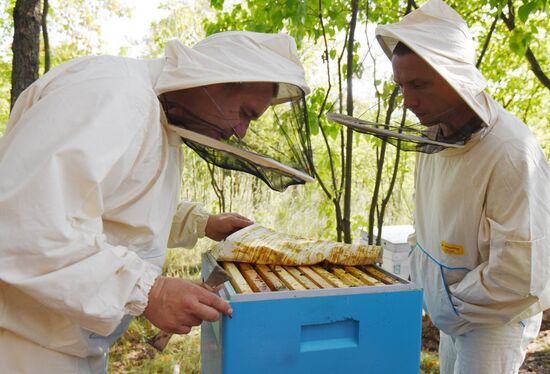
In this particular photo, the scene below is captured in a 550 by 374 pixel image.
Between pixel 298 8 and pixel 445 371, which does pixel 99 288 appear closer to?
pixel 445 371

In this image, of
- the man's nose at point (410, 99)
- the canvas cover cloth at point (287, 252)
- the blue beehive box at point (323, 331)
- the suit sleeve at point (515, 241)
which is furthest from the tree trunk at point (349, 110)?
the blue beehive box at point (323, 331)

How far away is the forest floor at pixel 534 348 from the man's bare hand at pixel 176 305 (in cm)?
333

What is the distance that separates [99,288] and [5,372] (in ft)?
1.62

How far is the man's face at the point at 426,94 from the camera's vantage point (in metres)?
1.89

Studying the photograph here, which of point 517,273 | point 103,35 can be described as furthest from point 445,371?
point 103,35

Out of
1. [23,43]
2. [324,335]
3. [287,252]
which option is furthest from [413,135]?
[23,43]

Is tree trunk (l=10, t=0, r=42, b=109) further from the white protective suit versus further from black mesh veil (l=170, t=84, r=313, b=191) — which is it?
black mesh veil (l=170, t=84, r=313, b=191)

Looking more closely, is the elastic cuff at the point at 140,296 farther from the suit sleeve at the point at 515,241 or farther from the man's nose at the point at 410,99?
the man's nose at the point at 410,99

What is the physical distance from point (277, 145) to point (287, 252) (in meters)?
0.42

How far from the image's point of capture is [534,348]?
153 inches

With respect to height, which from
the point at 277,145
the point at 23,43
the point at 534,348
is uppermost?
the point at 23,43

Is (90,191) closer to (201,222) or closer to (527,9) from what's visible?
(201,222)

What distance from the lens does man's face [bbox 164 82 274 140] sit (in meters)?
1.52

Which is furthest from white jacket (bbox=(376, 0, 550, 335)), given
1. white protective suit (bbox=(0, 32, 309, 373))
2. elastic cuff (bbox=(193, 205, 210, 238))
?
elastic cuff (bbox=(193, 205, 210, 238))
